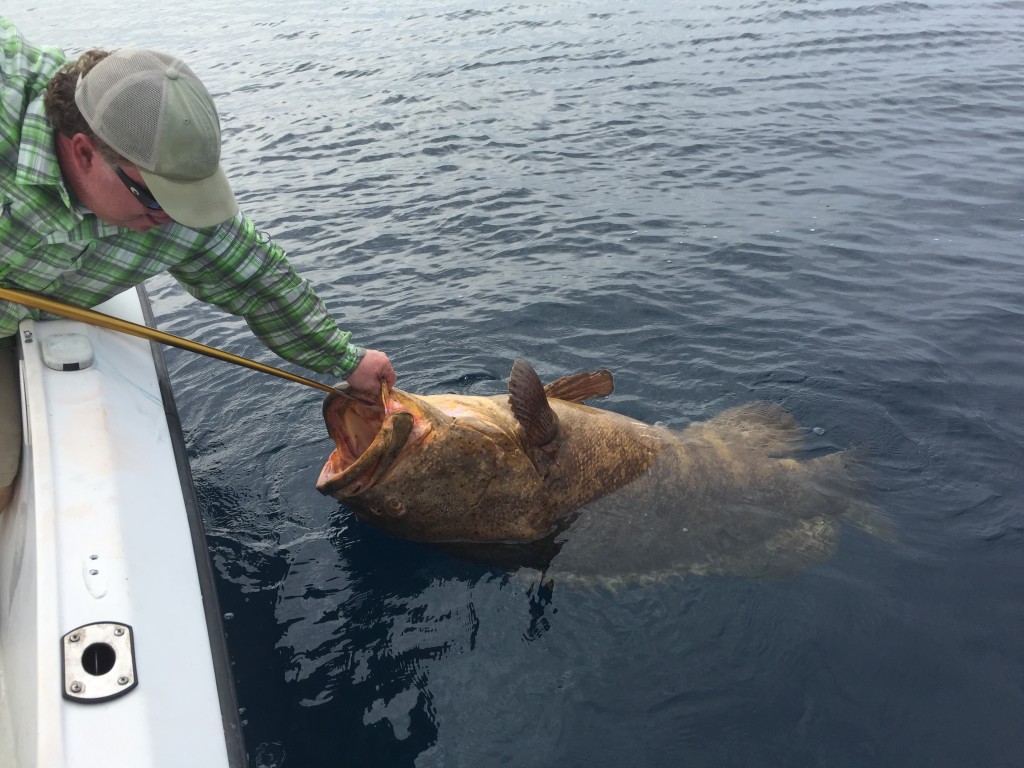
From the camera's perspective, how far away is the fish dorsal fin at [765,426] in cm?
554

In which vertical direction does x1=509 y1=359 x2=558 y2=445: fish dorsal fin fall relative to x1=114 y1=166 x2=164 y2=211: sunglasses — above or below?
below

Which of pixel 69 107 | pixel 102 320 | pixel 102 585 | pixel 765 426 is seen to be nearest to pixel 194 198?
pixel 69 107

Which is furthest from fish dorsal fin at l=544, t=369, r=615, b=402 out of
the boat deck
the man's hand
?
the boat deck

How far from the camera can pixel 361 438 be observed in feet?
13.1

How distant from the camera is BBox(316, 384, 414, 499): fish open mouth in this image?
370 cm

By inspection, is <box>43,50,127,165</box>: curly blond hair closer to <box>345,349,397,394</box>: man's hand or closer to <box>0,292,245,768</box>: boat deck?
<box>0,292,245,768</box>: boat deck

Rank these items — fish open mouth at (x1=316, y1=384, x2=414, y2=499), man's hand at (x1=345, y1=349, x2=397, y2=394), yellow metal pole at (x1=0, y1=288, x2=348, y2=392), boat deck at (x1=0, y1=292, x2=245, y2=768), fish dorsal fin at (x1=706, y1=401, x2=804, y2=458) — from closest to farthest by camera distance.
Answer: boat deck at (x1=0, y1=292, x2=245, y2=768) < yellow metal pole at (x1=0, y1=288, x2=348, y2=392) < fish open mouth at (x1=316, y1=384, x2=414, y2=499) < man's hand at (x1=345, y1=349, x2=397, y2=394) < fish dorsal fin at (x1=706, y1=401, x2=804, y2=458)

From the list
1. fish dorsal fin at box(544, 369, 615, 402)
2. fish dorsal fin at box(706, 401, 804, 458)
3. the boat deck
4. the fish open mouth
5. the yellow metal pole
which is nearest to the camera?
the boat deck

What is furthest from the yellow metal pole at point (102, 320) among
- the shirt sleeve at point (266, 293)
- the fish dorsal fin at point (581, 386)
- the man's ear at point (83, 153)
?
the fish dorsal fin at point (581, 386)

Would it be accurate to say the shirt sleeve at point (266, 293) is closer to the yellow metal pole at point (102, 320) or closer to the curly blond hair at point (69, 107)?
A: the yellow metal pole at point (102, 320)

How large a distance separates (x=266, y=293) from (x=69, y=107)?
1.35 metres

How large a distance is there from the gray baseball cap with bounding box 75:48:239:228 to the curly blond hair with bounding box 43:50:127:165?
0.07m

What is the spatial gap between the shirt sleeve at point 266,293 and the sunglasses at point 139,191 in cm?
63

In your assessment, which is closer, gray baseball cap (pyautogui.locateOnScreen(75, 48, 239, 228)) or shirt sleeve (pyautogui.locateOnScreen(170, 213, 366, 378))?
gray baseball cap (pyautogui.locateOnScreen(75, 48, 239, 228))
